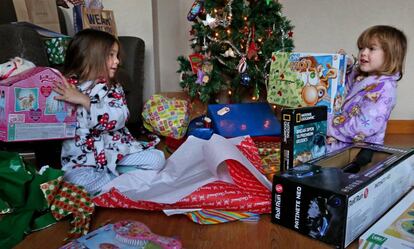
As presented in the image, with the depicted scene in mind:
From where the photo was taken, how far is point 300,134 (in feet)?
3.43

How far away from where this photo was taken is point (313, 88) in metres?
1.30

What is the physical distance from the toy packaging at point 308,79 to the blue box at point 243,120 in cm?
37

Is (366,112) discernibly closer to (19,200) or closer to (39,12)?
(19,200)

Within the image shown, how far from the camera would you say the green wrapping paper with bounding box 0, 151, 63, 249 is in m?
0.88

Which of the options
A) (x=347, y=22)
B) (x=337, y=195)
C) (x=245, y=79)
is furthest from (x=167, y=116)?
(x=347, y=22)

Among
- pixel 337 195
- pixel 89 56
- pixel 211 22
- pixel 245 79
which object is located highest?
pixel 211 22

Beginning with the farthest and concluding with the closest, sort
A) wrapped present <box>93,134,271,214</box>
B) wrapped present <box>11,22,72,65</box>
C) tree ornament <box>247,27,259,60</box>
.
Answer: tree ornament <box>247,27,259,60</box>, wrapped present <box>11,22,72,65</box>, wrapped present <box>93,134,271,214</box>

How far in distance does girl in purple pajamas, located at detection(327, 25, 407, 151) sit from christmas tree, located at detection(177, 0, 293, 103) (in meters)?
0.67

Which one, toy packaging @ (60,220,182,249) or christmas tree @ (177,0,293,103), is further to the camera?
christmas tree @ (177,0,293,103)

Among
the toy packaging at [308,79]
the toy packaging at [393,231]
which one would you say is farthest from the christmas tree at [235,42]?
the toy packaging at [393,231]

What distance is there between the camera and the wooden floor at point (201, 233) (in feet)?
2.80

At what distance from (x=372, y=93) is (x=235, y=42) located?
90cm

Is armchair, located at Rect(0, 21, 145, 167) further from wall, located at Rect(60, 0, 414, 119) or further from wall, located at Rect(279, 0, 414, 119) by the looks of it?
wall, located at Rect(279, 0, 414, 119)

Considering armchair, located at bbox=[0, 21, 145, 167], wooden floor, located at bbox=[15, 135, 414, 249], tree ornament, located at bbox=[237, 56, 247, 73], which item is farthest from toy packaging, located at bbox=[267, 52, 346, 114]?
armchair, located at bbox=[0, 21, 145, 167]
